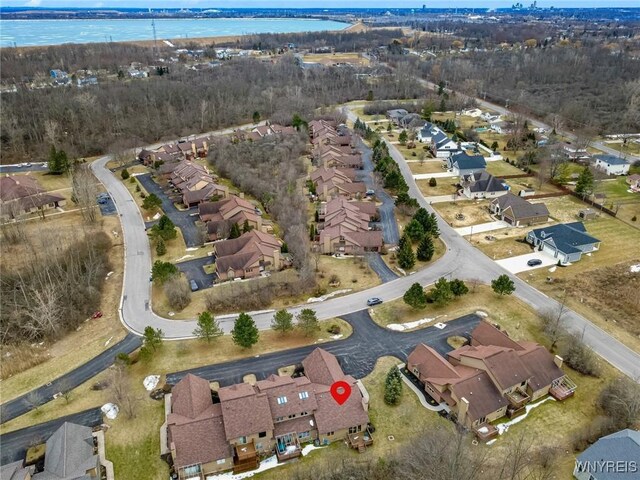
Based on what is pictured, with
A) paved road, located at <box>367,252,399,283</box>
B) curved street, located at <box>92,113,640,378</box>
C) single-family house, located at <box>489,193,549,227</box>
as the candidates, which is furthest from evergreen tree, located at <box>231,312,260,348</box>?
single-family house, located at <box>489,193,549,227</box>

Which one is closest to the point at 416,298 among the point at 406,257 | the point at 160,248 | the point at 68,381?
the point at 406,257

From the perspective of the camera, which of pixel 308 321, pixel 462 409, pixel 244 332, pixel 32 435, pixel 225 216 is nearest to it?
pixel 462 409

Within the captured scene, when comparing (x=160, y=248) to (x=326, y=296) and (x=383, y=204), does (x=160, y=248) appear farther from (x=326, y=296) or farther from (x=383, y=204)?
(x=383, y=204)

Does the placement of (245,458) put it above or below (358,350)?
above

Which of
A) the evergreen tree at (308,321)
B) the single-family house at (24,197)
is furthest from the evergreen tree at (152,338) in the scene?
the single-family house at (24,197)

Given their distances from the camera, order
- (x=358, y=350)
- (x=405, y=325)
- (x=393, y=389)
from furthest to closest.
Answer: (x=405, y=325) → (x=358, y=350) → (x=393, y=389)

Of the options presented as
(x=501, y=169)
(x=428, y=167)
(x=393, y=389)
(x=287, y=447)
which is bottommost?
(x=287, y=447)

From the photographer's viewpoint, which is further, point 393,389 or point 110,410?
point 110,410
